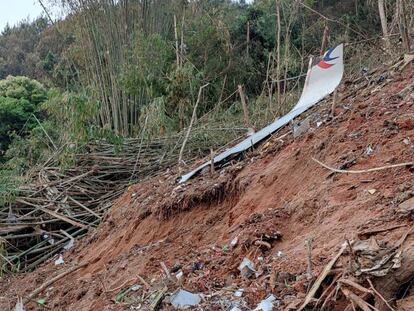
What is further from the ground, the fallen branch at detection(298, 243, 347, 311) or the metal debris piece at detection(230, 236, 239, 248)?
the fallen branch at detection(298, 243, 347, 311)

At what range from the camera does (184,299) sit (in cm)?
246

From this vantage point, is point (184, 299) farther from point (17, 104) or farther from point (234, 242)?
point (17, 104)

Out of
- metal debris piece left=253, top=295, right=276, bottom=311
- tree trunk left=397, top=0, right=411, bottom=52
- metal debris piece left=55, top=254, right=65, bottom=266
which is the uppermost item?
tree trunk left=397, top=0, right=411, bottom=52

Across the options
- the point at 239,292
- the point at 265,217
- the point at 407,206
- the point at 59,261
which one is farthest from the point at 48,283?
the point at 407,206

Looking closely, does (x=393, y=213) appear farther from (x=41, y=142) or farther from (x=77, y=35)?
(x=77, y=35)

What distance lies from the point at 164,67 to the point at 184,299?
6666 millimetres

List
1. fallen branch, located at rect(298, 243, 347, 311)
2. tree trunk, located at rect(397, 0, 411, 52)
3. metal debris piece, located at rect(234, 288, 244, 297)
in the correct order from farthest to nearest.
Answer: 1. tree trunk, located at rect(397, 0, 411, 52)
2. metal debris piece, located at rect(234, 288, 244, 297)
3. fallen branch, located at rect(298, 243, 347, 311)

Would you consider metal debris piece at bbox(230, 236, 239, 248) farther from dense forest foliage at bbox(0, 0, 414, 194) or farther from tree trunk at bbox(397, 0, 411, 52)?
dense forest foliage at bbox(0, 0, 414, 194)

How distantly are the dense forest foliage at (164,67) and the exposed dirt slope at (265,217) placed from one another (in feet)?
6.67

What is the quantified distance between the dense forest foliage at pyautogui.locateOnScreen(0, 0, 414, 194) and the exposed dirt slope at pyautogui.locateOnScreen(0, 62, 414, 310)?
2.03 m

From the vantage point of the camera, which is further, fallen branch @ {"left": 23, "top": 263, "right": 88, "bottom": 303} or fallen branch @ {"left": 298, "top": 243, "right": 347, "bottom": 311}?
fallen branch @ {"left": 23, "top": 263, "right": 88, "bottom": 303}

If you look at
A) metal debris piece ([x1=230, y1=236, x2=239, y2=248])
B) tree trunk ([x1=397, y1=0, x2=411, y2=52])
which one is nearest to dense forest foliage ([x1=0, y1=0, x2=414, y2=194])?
tree trunk ([x1=397, y1=0, x2=411, y2=52])

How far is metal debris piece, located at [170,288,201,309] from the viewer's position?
2.42 m

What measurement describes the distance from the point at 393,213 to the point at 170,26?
8.26 meters
